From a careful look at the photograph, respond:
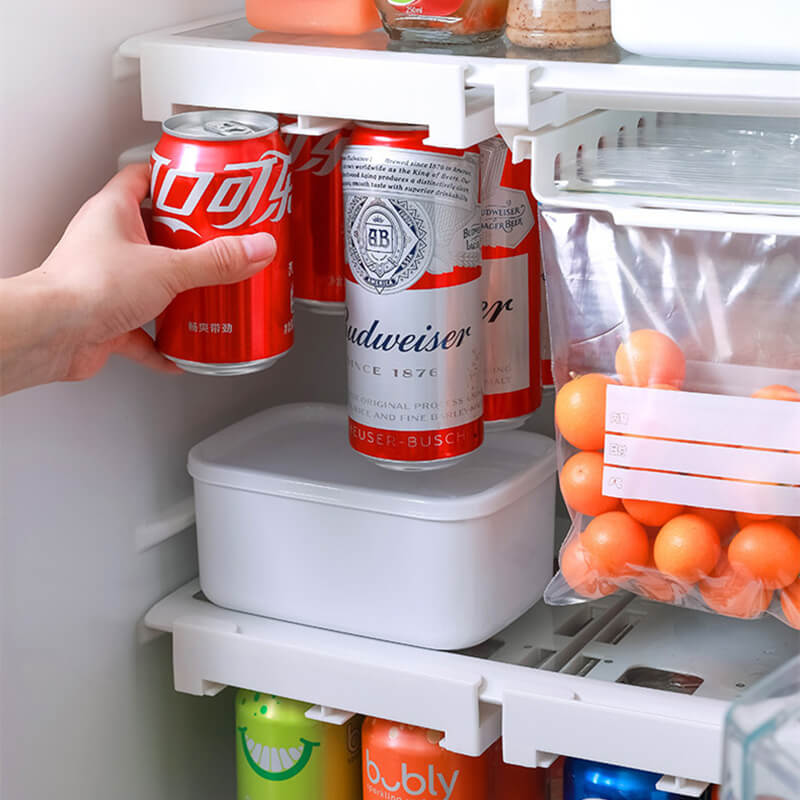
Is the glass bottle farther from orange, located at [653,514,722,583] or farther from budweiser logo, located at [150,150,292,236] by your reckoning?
budweiser logo, located at [150,150,292,236]

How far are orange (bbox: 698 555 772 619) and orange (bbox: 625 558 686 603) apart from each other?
0.02 meters

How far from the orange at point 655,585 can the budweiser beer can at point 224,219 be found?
0.30m

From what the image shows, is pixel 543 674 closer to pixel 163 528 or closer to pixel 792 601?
pixel 792 601

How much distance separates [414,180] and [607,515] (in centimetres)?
26

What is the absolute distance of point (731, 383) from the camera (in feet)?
2.65

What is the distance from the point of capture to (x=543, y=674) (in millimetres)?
945

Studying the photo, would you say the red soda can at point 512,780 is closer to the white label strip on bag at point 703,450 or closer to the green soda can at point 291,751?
the green soda can at point 291,751

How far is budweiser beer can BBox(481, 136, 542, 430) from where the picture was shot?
36.6 inches

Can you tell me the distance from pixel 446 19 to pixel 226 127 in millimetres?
172

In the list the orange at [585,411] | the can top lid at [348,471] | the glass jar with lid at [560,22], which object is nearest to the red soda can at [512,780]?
the can top lid at [348,471]

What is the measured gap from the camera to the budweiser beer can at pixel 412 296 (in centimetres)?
86

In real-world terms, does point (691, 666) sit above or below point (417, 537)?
below

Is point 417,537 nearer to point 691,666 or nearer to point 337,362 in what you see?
point 691,666

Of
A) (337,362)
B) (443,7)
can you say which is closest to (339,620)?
(337,362)
